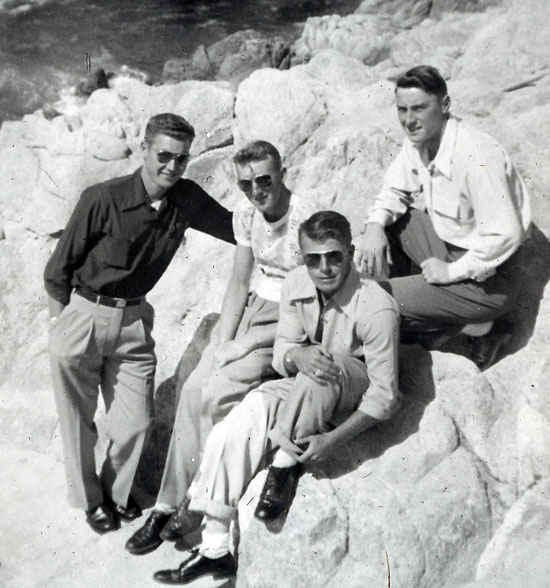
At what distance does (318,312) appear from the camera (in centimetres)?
366

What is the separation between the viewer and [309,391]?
3.50 metres

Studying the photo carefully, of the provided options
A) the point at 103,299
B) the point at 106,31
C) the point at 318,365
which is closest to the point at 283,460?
the point at 318,365

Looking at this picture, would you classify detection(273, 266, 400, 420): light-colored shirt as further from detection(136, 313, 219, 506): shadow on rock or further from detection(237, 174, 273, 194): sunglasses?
detection(136, 313, 219, 506): shadow on rock

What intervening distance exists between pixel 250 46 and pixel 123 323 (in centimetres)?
379

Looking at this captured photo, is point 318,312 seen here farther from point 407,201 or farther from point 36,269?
point 36,269

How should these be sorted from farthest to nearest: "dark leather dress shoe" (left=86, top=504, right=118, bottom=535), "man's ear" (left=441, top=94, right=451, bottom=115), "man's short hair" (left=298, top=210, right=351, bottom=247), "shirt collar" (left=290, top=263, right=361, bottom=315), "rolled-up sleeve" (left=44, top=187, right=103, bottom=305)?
"dark leather dress shoe" (left=86, top=504, right=118, bottom=535) < "rolled-up sleeve" (left=44, top=187, right=103, bottom=305) < "man's ear" (left=441, top=94, right=451, bottom=115) < "shirt collar" (left=290, top=263, right=361, bottom=315) < "man's short hair" (left=298, top=210, right=351, bottom=247)

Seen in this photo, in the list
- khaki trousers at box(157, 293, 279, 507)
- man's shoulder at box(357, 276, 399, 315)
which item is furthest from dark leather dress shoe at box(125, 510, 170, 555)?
man's shoulder at box(357, 276, 399, 315)

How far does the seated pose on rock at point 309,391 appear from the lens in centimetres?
350

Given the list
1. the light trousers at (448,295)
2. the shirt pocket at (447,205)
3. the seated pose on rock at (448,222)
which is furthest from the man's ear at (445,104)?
the light trousers at (448,295)

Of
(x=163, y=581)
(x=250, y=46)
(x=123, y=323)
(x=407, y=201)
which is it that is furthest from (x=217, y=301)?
(x=250, y=46)

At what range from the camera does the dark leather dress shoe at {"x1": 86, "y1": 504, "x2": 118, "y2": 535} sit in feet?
14.5

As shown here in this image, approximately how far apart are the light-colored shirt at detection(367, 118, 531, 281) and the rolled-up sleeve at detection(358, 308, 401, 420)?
1.76 ft

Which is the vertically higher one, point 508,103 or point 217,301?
point 508,103

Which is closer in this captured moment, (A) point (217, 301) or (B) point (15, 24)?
(A) point (217, 301)
